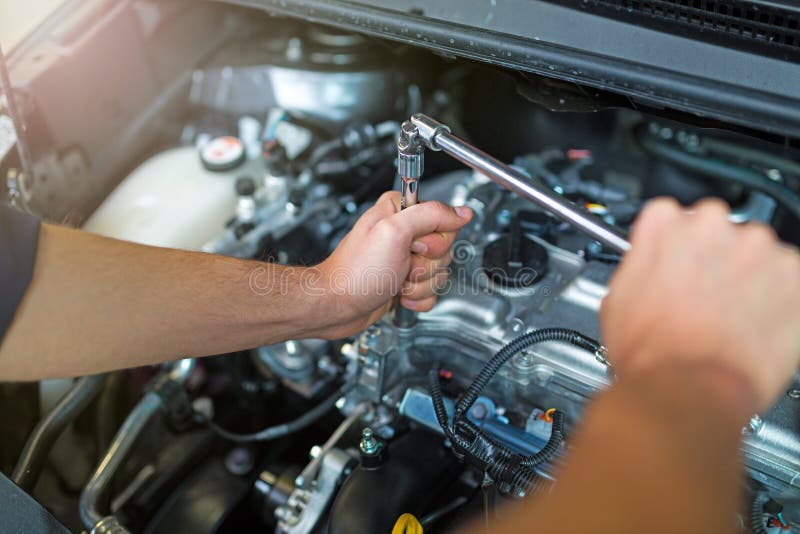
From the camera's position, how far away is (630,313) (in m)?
0.63

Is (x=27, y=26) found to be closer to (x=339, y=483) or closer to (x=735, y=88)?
(x=339, y=483)

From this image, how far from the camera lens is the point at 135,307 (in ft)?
2.97

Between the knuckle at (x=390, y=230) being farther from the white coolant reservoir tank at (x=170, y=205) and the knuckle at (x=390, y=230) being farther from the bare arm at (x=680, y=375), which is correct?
the white coolant reservoir tank at (x=170, y=205)

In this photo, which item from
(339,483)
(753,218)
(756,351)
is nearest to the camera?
(756,351)

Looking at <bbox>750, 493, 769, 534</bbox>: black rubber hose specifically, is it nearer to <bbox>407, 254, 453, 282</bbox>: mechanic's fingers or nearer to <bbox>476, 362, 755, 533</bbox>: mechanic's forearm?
<bbox>476, 362, 755, 533</bbox>: mechanic's forearm

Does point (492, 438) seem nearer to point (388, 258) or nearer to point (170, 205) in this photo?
point (388, 258)

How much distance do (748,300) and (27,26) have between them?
2777 millimetres

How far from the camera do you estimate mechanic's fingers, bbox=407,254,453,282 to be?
103 cm

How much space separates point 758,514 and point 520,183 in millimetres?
518

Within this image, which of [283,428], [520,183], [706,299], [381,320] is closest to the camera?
[706,299]

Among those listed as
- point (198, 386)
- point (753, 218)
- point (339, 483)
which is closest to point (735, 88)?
point (753, 218)

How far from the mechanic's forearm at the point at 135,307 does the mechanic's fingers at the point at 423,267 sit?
0.14m

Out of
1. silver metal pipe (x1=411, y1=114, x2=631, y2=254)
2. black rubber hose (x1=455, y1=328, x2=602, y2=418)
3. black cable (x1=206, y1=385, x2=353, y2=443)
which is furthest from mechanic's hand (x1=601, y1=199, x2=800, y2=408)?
black cable (x1=206, y1=385, x2=353, y2=443)

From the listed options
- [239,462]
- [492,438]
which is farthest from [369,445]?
[239,462]
